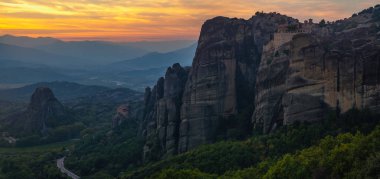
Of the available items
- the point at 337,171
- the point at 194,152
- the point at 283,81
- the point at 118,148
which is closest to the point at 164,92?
the point at 118,148

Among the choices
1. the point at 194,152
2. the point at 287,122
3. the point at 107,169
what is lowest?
the point at 107,169

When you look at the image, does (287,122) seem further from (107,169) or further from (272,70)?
(107,169)

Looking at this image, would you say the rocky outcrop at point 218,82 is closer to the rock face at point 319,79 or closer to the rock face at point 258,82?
the rock face at point 258,82

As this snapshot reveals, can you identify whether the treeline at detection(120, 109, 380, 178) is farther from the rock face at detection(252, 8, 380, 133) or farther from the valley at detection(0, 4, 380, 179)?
the rock face at detection(252, 8, 380, 133)

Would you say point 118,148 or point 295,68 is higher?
point 295,68

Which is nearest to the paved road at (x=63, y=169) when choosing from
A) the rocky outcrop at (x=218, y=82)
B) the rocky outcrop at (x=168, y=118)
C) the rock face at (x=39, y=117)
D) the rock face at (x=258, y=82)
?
the rocky outcrop at (x=168, y=118)

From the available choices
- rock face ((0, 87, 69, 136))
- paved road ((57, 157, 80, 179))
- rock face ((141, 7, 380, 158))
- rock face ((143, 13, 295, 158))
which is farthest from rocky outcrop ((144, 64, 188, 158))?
rock face ((0, 87, 69, 136))
